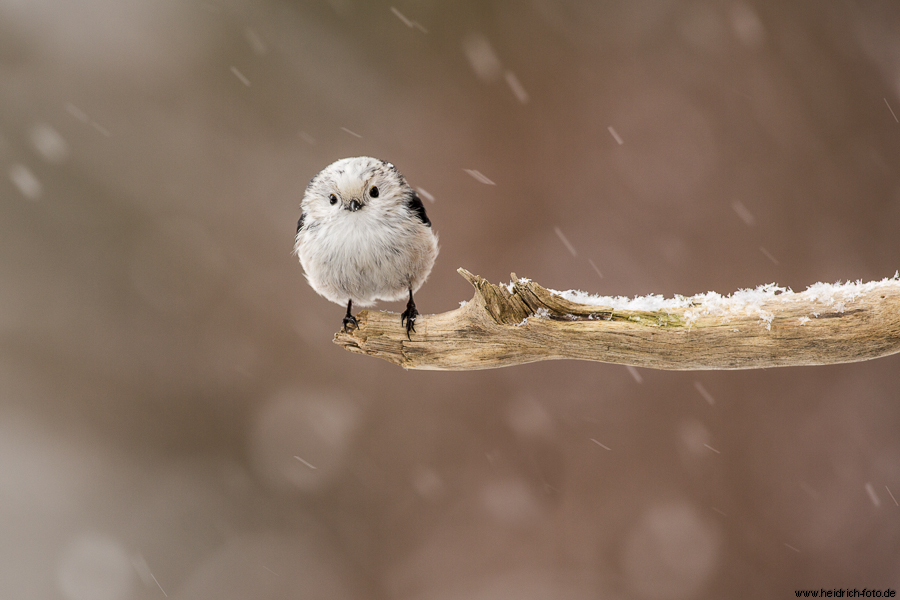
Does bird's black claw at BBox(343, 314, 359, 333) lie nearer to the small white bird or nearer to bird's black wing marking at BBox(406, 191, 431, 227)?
the small white bird

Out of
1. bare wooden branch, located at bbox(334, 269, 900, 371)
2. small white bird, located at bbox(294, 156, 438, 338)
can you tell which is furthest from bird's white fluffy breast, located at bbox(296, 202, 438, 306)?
bare wooden branch, located at bbox(334, 269, 900, 371)

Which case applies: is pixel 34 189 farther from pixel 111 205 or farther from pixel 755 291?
pixel 755 291

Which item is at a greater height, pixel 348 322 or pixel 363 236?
pixel 363 236

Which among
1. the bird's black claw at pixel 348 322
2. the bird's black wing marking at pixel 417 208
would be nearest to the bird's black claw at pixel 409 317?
the bird's black claw at pixel 348 322

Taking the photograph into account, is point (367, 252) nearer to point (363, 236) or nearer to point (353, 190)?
point (363, 236)

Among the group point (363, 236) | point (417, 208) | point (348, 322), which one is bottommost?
point (348, 322)

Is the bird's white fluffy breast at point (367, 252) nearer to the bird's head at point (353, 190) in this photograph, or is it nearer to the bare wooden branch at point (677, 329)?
the bird's head at point (353, 190)

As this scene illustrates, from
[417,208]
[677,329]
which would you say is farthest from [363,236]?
[677,329]
